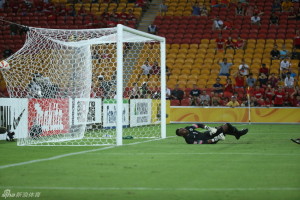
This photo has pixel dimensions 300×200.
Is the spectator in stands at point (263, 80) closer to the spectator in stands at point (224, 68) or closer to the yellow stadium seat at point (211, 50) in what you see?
the spectator in stands at point (224, 68)

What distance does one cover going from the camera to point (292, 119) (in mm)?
23797

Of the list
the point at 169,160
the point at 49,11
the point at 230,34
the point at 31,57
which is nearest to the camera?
the point at 169,160

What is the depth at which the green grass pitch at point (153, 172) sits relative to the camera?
6.17m

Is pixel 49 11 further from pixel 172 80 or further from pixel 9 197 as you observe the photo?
pixel 9 197

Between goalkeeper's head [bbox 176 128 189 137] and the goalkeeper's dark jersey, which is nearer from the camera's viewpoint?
goalkeeper's head [bbox 176 128 189 137]

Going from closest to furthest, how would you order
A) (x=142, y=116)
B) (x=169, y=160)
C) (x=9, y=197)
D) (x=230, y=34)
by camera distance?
(x=9, y=197) < (x=169, y=160) < (x=142, y=116) < (x=230, y=34)

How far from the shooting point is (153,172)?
7832 mm

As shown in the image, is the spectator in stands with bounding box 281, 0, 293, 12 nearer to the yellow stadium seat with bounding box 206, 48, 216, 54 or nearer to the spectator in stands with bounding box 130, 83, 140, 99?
the yellow stadium seat with bounding box 206, 48, 216, 54

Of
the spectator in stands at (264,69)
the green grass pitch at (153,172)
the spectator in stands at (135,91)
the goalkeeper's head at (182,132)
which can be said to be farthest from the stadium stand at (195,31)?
the green grass pitch at (153,172)

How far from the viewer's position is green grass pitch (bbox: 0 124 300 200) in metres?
6.17

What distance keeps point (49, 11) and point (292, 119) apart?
16.7 metres

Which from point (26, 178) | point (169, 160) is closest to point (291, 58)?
point (169, 160)

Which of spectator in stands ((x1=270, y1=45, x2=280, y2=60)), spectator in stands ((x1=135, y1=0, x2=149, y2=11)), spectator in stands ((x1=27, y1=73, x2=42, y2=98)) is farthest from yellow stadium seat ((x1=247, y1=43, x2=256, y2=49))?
spectator in stands ((x1=27, y1=73, x2=42, y2=98))

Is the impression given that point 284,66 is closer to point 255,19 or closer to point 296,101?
point 296,101
